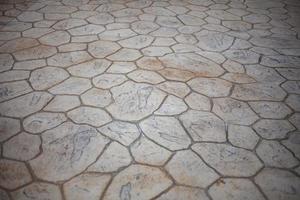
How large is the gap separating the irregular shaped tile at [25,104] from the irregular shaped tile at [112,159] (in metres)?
1.15

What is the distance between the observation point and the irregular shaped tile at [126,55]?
4.42 metres

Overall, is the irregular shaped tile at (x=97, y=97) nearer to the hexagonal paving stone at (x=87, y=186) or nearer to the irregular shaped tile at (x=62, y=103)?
the irregular shaped tile at (x=62, y=103)

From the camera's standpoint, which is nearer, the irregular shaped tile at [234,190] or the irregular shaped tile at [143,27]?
the irregular shaped tile at [234,190]

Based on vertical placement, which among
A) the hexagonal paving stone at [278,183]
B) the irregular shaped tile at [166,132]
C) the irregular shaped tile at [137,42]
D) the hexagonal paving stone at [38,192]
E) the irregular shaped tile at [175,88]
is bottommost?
the hexagonal paving stone at [38,192]

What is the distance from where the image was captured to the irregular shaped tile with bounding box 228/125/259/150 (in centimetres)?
304

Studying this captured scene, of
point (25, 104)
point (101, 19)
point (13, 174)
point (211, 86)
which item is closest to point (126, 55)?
point (211, 86)

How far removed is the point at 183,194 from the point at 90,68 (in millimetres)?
2425

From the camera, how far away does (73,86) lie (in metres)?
3.81

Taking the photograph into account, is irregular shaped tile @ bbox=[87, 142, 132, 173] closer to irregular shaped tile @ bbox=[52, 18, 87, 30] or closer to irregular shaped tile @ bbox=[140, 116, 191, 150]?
irregular shaped tile @ bbox=[140, 116, 191, 150]

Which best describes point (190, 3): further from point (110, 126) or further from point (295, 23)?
point (110, 126)

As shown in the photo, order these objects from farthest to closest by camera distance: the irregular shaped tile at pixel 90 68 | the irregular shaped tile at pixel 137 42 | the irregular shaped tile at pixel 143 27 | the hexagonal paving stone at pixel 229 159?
the irregular shaped tile at pixel 143 27 → the irregular shaped tile at pixel 137 42 → the irregular shaped tile at pixel 90 68 → the hexagonal paving stone at pixel 229 159

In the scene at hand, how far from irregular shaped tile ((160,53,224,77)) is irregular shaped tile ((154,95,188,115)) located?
746mm

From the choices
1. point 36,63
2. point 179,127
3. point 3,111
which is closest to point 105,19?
point 36,63

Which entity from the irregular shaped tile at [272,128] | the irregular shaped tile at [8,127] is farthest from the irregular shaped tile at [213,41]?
the irregular shaped tile at [8,127]
